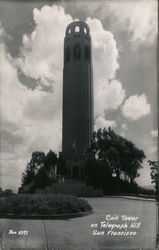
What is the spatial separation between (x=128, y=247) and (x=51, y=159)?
2589 cm

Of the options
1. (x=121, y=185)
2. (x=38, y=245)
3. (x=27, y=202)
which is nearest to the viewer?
(x=38, y=245)

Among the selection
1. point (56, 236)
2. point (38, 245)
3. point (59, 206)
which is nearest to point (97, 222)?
point (56, 236)

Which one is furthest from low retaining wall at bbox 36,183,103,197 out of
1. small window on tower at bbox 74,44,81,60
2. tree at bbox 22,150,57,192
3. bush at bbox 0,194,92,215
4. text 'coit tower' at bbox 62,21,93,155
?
small window on tower at bbox 74,44,81,60

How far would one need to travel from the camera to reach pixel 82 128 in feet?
212

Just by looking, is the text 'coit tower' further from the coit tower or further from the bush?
the bush

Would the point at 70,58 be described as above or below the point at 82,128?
above

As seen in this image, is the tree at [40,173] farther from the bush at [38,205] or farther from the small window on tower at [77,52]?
the small window on tower at [77,52]

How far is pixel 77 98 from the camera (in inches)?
2511

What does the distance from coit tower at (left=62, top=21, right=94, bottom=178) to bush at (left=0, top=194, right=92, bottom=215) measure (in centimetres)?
4588

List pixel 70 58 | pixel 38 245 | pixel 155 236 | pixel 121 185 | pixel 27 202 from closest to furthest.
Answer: pixel 38 245
pixel 155 236
pixel 27 202
pixel 121 185
pixel 70 58

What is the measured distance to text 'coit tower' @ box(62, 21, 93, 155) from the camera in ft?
204

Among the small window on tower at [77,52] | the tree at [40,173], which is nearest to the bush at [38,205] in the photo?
the tree at [40,173]

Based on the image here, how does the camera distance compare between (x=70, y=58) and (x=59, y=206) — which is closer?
(x=59, y=206)

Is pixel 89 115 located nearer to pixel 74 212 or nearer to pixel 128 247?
pixel 74 212
